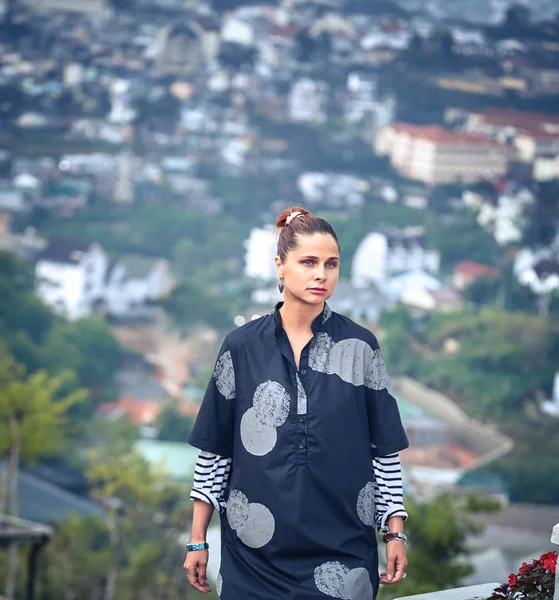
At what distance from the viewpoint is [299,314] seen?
1.56 meters

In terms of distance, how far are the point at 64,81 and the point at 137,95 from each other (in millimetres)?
1282

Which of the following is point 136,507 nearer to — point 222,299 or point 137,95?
point 222,299

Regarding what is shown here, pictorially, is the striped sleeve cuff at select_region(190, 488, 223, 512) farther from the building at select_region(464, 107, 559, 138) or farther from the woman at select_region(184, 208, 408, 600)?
the building at select_region(464, 107, 559, 138)

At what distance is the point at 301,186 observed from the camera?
19.0 m

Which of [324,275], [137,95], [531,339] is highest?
[137,95]

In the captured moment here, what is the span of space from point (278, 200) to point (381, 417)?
1757 centimetres

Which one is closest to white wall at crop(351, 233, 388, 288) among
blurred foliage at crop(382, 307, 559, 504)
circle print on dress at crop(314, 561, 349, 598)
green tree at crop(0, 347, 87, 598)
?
blurred foliage at crop(382, 307, 559, 504)

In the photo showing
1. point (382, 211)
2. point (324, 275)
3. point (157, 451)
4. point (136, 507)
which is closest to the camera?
point (324, 275)

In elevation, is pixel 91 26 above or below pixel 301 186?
above

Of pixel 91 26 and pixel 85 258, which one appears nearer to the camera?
pixel 85 258

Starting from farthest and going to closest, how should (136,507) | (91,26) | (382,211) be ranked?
(91,26) < (382,211) < (136,507)

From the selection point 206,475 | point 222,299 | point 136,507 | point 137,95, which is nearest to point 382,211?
point 222,299

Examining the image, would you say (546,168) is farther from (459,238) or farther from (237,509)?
(237,509)

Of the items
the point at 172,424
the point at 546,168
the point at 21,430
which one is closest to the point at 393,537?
the point at 21,430
